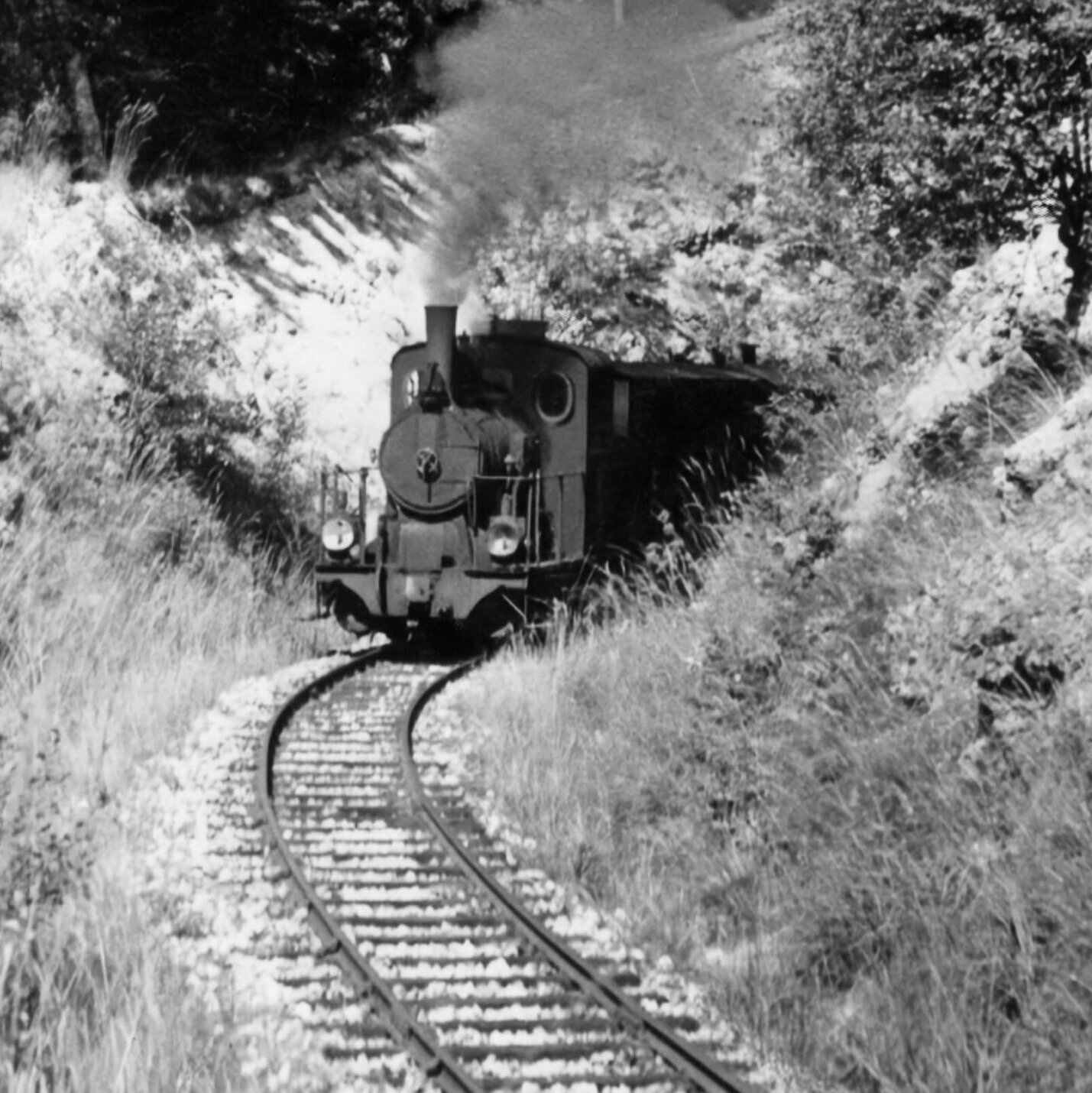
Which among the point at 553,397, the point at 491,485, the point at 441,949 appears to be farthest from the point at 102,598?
Answer: the point at 441,949

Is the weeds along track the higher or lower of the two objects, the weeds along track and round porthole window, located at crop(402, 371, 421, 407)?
the lower

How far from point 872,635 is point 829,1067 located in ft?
8.08

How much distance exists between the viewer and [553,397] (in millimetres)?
16469

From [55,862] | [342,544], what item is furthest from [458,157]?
[55,862]

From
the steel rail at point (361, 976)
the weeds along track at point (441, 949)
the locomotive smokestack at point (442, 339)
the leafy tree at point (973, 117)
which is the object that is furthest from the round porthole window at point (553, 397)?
the steel rail at point (361, 976)

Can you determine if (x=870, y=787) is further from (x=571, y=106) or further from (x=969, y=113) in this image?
(x=571, y=106)

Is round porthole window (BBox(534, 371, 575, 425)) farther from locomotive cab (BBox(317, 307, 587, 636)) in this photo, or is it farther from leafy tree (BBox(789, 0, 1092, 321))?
leafy tree (BBox(789, 0, 1092, 321))

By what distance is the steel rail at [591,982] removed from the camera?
6188 mm

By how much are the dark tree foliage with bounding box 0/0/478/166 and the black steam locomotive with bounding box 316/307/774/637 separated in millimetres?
8340

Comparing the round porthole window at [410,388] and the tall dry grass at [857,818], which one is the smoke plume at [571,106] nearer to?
the round porthole window at [410,388]

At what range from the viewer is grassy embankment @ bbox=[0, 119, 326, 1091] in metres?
6.05

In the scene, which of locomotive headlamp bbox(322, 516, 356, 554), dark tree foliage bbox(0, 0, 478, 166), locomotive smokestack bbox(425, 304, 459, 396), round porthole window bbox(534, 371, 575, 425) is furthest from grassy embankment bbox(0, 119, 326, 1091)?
round porthole window bbox(534, 371, 575, 425)

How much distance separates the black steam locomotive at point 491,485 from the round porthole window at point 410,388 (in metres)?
0.02

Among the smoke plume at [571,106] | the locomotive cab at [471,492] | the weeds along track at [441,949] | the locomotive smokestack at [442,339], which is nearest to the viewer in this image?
the weeds along track at [441,949]
